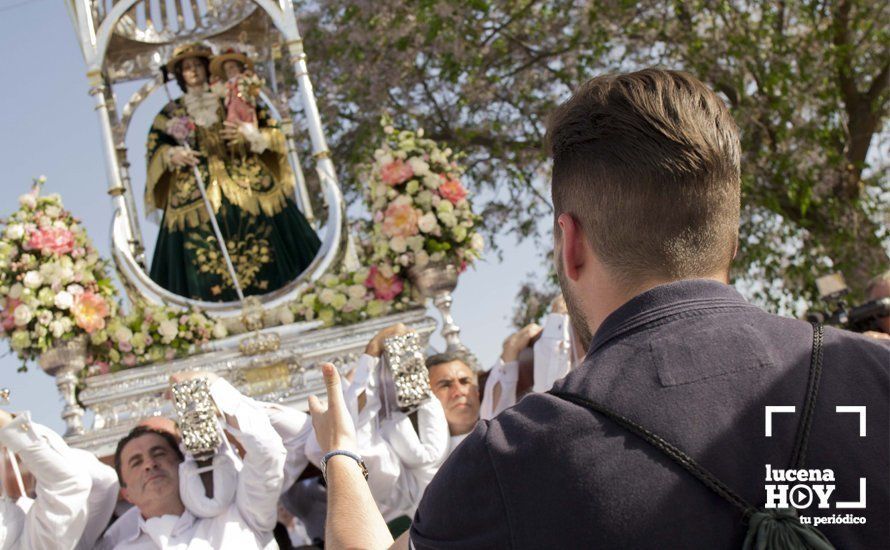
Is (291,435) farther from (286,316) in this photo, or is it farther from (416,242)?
(286,316)

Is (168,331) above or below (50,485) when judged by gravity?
above

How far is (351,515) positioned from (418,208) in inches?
189

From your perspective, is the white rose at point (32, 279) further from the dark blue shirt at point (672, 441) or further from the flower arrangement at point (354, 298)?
the dark blue shirt at point (672, 441)

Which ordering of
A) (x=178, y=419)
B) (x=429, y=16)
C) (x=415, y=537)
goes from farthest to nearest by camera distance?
(x=429, y=16), (x=178, y=419), (x=415, y=537)

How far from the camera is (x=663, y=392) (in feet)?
4.71

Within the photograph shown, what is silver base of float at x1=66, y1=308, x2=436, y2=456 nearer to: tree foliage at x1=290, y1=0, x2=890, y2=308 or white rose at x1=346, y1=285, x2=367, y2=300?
white rose at x1=346, y1=285, x2=367, y2=300

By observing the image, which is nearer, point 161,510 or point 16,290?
point 161,510

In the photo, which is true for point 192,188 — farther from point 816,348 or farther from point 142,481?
point 816,348

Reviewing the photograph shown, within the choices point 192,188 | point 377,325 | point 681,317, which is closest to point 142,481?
point 377,325

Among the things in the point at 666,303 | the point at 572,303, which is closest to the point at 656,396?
the point at 666,303

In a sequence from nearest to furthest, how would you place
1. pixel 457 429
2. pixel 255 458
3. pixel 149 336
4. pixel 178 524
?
pixel 255 458 < pixel 178 524 < pixel 457 429 < pixel 149 336

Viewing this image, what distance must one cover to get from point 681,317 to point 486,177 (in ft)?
32.0

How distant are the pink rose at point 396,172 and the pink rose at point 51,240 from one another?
1.88 m

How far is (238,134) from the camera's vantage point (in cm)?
792
